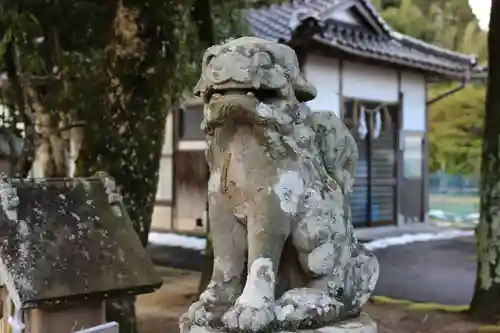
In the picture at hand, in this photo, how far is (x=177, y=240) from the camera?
1295 cm

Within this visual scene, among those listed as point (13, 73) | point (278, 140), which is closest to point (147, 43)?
point (13, 73)

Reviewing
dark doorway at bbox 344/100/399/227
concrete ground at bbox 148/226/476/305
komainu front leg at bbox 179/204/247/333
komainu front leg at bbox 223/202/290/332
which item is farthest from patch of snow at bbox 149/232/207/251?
komainu front leg at bbox 223/202/290/332

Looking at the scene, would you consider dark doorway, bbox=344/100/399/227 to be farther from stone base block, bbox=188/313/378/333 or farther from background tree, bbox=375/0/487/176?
stone base block, bbox=188/313/378/333

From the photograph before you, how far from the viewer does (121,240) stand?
11.4 feet

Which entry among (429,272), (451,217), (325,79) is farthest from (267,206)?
(451,217)

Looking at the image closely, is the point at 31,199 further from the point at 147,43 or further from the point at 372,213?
the point at 372,213

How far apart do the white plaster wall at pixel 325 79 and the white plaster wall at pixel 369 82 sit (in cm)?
24

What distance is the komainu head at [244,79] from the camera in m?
2.23

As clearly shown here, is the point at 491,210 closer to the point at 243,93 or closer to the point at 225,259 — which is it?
the point at 225,259

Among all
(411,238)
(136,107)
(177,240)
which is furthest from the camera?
(177,240)

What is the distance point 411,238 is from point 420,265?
2.62 m

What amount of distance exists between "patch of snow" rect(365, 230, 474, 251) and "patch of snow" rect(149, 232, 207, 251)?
3.15 metres

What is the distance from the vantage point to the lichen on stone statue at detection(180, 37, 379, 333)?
2252mm

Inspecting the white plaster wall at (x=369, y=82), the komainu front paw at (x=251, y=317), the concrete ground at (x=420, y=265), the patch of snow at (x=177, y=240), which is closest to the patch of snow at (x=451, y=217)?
the concrete ground at (x=420, y=265)
